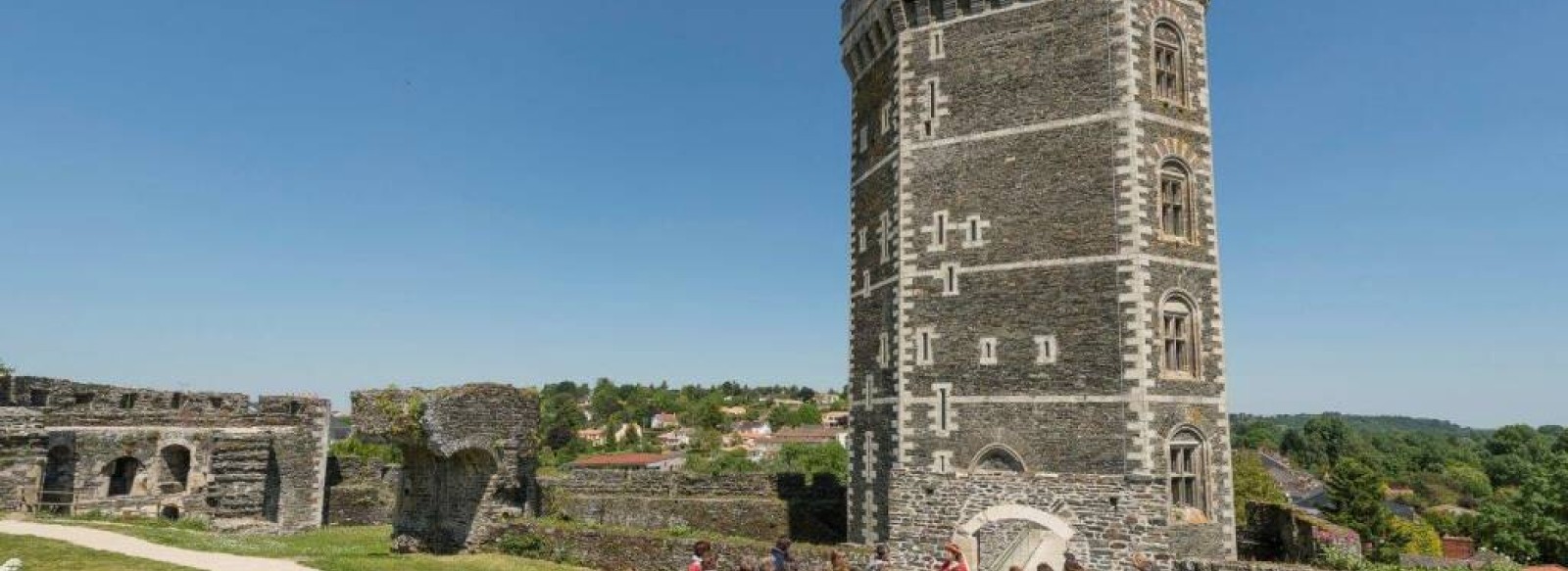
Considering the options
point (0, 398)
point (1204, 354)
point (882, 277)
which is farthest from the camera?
point (882, 277)

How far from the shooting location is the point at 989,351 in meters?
22.3

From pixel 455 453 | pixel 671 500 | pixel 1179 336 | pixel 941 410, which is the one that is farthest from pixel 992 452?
pixel 455 453

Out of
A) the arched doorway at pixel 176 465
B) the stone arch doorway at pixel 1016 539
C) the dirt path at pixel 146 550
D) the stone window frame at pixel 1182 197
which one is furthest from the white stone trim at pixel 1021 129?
the arched doorway at pixel 176 465

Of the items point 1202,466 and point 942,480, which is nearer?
point 942,480

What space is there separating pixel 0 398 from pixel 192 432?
6.24 m

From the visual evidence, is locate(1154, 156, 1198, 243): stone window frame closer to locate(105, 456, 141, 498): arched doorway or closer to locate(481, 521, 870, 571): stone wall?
locate(481, 521, 870, 571): stone wall

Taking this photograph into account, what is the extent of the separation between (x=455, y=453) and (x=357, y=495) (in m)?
13.5

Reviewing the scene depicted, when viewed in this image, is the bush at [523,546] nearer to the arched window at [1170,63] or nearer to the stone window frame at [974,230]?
the stone window frame at [974,230]

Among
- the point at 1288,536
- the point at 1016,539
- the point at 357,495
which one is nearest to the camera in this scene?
the point at 1016,539

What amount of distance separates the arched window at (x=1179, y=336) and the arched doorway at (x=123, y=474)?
102ft

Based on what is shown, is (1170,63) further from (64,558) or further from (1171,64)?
(64,558)

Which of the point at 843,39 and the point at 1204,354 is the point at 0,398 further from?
the point at 1204,354

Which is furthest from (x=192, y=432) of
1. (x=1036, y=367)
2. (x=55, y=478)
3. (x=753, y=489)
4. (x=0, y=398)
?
(x=1036, y=367)

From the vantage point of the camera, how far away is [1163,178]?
867 inches
